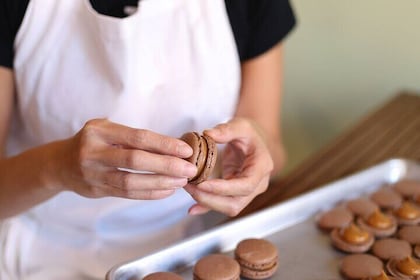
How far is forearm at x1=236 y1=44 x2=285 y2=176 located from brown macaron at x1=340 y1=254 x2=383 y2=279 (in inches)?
9.5

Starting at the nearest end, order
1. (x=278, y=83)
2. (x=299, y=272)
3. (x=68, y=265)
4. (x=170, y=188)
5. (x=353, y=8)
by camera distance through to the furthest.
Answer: (x=170, y=188)
(x=299, y=272)
(x=68, y=265)
(x=278, y=83)
(x=353, y=8)

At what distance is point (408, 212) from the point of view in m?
0.80

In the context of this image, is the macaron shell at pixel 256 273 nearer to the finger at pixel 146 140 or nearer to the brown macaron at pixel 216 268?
the brown macaron at pixel 216 268

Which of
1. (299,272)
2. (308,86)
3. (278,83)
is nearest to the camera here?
(299,272)

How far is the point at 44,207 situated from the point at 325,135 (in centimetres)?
69

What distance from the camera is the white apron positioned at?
2.64 ft

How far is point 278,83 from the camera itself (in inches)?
38.5

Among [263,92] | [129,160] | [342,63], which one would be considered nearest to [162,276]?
[129,160]

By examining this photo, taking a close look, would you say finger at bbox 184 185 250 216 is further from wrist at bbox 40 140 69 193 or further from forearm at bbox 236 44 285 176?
forearm at bbox 236 44 285 176

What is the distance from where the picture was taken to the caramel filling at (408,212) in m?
0.80

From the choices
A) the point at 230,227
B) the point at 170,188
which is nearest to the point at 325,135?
the point at 230,227

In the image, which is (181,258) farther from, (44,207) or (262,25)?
(262,25)

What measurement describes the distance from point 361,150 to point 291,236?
0.87 ft

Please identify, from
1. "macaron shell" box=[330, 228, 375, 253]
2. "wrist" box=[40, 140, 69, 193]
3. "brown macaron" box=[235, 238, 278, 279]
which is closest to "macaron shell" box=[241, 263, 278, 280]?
"brown macaron" box=[235, 238, 278, 279]
